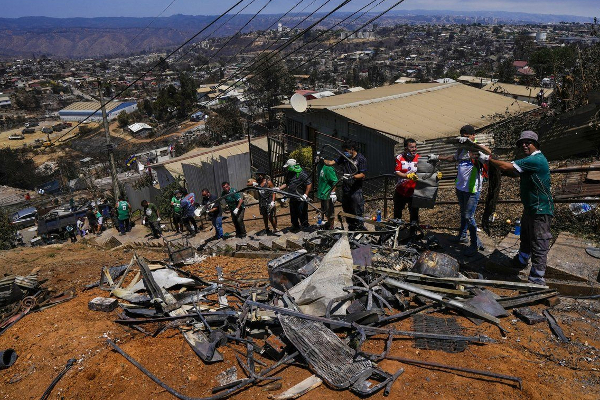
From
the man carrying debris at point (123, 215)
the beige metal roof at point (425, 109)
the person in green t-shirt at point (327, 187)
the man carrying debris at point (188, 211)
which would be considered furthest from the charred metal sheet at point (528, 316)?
the man carrying debris at point (123, 215)

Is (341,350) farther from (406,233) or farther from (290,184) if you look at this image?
(290,184)

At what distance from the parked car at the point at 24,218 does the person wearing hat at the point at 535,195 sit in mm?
29159

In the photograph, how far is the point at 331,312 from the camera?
438 centimetres

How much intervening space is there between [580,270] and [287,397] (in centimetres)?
382

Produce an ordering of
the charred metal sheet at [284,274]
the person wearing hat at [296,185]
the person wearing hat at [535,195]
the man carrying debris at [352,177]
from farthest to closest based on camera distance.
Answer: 1. the person wearing hat at [296,185]
2. the man carrying debris at [352,177]
3. the charred metal sheet at [284,274]
4. the person wearing hat at [535,195]

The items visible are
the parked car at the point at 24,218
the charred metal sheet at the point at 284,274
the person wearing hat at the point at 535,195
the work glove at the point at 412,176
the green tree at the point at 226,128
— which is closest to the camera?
the person wearing hat at the point at 535,195

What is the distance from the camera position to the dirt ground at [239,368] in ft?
11.1

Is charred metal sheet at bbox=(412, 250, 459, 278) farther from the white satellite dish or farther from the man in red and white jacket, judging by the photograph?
the white satellite dish

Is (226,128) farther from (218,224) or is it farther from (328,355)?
(328,355)

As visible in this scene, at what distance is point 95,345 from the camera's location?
4.50 metres

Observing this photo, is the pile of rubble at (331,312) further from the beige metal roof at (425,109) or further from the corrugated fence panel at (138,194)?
the corrugated fence panel at (138,194)

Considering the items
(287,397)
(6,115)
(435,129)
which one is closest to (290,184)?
(287,397)

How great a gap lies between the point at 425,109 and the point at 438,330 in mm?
16255

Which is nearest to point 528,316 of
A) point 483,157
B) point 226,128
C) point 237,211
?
point 483,157
